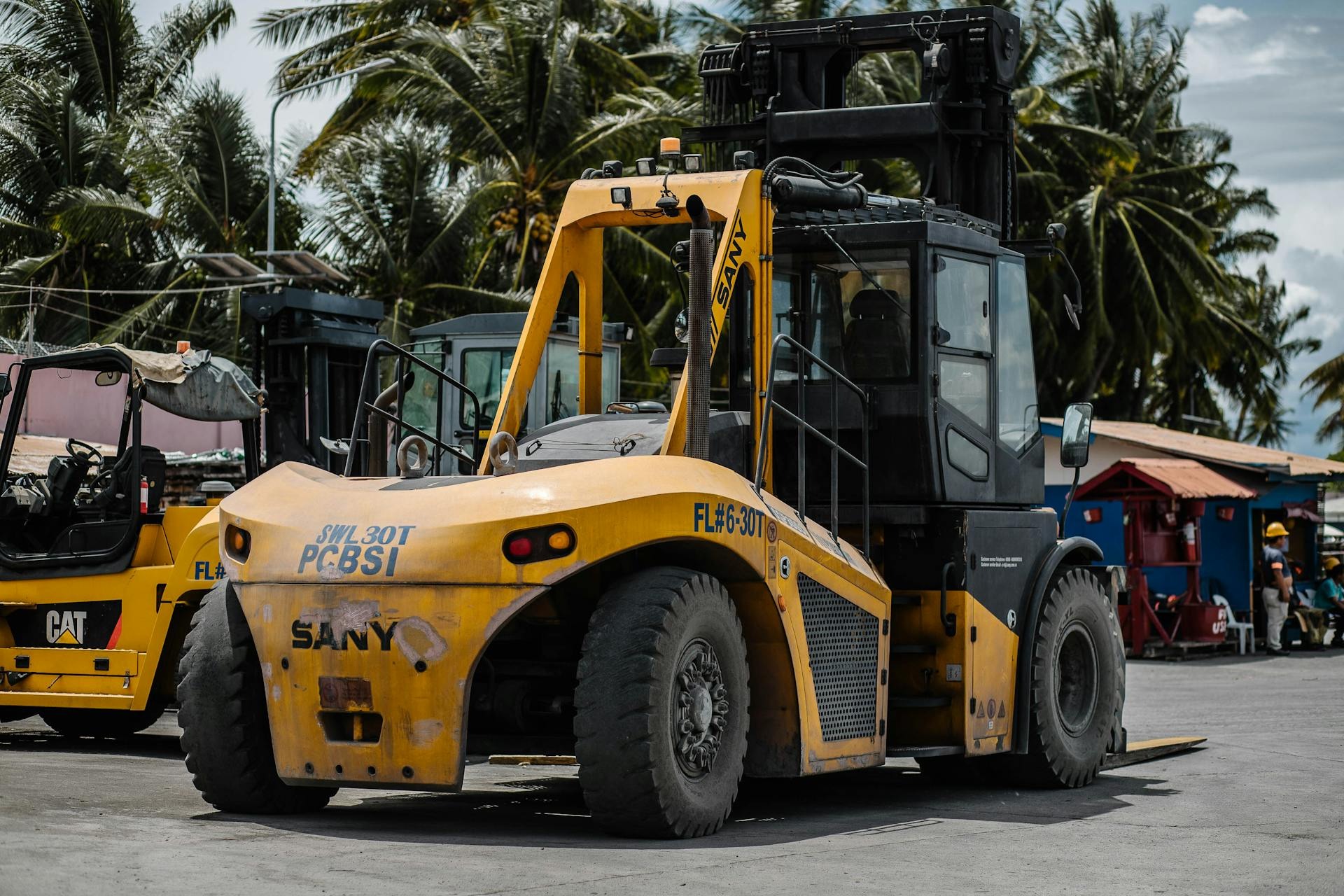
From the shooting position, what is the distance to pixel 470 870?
7.01m

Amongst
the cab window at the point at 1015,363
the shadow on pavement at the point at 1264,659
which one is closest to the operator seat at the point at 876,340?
the cab window at the point at 1015,363

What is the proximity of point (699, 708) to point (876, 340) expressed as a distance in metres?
2.95

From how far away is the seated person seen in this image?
96.1 ft

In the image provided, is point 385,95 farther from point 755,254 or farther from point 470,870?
point 470,870

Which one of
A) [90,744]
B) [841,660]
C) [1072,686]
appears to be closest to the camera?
[841,660]

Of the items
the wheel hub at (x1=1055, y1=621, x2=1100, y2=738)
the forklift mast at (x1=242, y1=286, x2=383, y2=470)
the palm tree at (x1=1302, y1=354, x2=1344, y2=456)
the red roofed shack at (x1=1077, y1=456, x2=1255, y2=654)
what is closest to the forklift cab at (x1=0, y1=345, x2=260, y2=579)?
the forklift mast at (x1=242, y1=286, x2=383, y2=470)

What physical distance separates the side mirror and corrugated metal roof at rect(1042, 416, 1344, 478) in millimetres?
15660

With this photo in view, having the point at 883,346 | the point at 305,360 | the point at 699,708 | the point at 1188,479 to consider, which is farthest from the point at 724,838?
the point at 1188,479

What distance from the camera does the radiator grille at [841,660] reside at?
8.85 metres

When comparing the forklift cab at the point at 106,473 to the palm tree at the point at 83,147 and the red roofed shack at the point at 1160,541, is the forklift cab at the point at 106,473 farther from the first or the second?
the palm tree at the point at 83,147

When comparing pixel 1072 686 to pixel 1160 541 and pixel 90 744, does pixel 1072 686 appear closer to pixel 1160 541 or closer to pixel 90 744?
pixel 90 744

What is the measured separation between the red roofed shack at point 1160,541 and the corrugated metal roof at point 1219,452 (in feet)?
4.32

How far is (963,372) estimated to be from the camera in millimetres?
10500

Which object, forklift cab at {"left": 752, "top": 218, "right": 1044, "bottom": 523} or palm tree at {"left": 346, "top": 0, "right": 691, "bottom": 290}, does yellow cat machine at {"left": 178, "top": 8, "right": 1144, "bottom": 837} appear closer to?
forklift cab at {"left": 752, "top": 218, "right": 1044, "bottom": 523}
